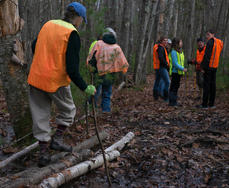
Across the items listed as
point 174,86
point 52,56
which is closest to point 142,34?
point 174,86

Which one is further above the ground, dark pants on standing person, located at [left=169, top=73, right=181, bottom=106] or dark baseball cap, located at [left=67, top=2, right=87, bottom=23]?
dark baseball cap, located at [left=67, top=2, right=87, bottom=23]

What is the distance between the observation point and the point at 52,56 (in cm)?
294

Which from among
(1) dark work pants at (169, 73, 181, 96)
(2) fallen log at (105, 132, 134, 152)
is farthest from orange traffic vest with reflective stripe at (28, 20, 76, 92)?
(1) dark work pants at (169, 73, 181, 96)

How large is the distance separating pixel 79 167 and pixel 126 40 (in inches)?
370

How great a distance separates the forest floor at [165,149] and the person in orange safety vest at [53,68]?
82 cm

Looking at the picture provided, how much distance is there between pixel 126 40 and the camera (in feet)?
38.3

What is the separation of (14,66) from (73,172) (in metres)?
1.85

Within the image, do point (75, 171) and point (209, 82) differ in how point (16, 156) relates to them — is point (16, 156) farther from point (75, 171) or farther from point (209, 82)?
point (209, 82)

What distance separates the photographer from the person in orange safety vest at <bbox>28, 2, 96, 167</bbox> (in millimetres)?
2918

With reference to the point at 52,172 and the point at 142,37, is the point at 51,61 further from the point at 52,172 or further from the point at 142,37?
the point at 142,37

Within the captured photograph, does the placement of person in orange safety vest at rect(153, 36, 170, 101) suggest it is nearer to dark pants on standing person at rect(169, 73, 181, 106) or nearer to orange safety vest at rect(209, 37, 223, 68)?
dark pants on standing person at rect(169, 73, 181, 106)

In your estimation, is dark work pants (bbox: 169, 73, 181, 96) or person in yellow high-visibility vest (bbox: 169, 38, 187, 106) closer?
person in yellow high-visibility vest (bbox: 169, 38, 187, 106)

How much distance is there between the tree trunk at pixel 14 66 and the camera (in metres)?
3.48

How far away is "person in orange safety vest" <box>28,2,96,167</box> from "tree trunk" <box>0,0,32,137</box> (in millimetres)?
566
